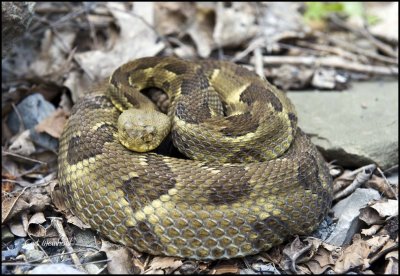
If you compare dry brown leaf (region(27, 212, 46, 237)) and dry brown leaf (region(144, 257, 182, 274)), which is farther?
dry brown leaf (region(27, 212, 46, 237))

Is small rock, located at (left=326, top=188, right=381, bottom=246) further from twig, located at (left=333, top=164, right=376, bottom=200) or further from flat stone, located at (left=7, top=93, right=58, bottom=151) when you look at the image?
flat stone, located at (left=7, top=93, right=58, bottom=151)

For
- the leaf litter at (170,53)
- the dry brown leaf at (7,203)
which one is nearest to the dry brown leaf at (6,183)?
the leaf litter at (170,53)

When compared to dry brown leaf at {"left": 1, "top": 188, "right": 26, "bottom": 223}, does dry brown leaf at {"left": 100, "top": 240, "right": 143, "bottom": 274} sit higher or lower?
lower

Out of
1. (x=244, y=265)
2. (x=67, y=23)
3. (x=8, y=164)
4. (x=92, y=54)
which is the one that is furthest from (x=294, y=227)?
(x=67, y=23)

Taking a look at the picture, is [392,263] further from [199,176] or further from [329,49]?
[329,49]

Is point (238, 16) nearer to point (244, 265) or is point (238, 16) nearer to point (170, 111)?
point (170, 111)

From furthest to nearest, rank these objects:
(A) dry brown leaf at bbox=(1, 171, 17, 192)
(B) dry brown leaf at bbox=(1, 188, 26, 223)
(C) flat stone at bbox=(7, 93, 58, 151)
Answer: (C) flat stone at bbox=(7, 93, 58, 151) < (A) dry brown leaf at bbox=(1, 171, 17, 192) < (B) dry brown leaf at bbox=(1, 188, 26, 223)

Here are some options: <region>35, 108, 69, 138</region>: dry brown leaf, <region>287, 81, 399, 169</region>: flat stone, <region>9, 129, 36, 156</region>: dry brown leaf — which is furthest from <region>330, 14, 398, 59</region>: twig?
<region>9, 129, 36, 156</region>: dry brown leaf
